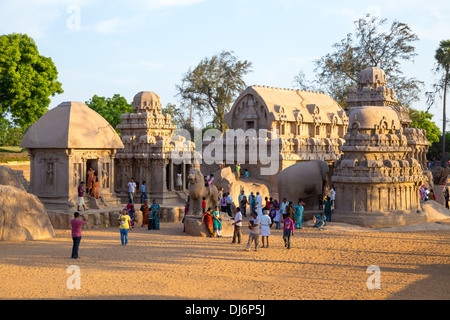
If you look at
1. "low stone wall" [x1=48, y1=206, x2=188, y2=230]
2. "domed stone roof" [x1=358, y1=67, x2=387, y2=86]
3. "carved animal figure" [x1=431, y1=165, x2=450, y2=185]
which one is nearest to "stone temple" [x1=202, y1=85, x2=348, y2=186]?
"domed stone roof" [x1=358, y1=67, x2=387, y2=86]

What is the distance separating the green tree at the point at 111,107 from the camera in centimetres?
4975

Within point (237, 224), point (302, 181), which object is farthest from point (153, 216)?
point (302, 181)

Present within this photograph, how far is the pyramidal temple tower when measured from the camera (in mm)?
20469

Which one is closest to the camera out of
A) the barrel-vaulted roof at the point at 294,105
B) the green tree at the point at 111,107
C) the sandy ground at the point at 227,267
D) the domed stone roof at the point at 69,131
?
the sandy ground at the point at 227,267

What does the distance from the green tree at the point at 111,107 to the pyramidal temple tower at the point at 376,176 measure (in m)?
31.6

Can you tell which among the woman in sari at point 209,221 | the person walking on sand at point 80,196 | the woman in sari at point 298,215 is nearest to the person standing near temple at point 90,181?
the person walking on sand at point 80,196

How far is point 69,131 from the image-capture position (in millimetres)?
21078

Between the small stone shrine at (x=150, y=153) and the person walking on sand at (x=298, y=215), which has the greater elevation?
the small stone shrine at (x=150, y=153)

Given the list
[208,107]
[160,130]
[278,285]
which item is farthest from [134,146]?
[208,107]

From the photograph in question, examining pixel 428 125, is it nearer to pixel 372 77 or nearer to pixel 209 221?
pixel 372 77

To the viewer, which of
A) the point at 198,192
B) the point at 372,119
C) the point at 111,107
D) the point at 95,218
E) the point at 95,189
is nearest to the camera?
the point at 198,192

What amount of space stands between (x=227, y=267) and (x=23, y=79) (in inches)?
1095

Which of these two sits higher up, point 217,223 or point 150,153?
point 150,153

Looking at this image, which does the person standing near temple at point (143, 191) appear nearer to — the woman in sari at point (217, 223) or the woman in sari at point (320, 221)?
the woman in sari at point (217, 223)
